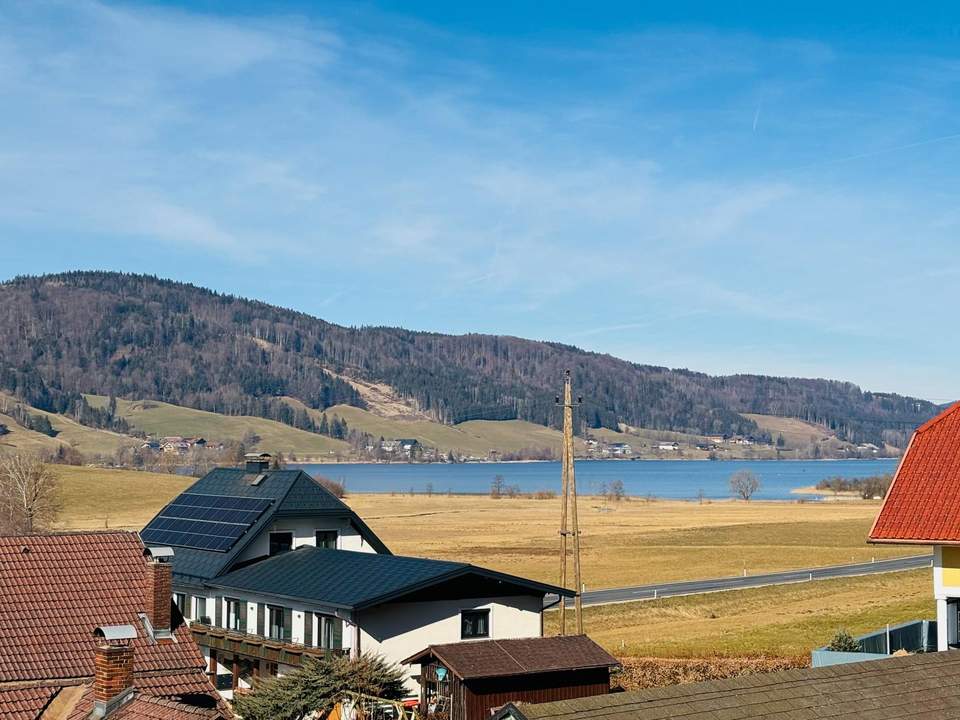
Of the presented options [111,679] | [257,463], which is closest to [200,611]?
[257,463]

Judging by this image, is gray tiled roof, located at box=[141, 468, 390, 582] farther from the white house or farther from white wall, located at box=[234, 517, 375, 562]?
white wall, located at box=[234, 517, 375, 562]

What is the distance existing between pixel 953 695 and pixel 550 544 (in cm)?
9088

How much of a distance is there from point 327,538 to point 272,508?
289 cm

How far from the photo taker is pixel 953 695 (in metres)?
17.6

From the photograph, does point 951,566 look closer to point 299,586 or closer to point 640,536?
point 299,586

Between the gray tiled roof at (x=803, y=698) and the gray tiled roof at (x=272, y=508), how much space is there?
2908cm

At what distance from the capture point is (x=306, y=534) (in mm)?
45281

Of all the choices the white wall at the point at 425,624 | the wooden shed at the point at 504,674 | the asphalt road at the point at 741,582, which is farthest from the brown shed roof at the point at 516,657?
the asphalt road at the point at 741,582

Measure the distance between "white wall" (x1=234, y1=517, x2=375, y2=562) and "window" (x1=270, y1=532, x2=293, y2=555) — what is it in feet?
0.55

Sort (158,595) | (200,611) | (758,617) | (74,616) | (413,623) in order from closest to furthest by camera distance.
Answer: (74,616), (158,595), (413,623), (200,611), (758,617)

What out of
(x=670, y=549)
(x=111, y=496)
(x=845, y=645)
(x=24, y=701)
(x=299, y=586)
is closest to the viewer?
(x=24, y=701)

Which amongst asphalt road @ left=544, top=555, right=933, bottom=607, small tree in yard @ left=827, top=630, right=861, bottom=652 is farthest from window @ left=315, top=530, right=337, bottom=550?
small tree in yard @ left=827, top=630, right=861, bottom=652

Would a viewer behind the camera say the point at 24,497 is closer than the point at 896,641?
No

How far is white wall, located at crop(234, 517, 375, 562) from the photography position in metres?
43.9
